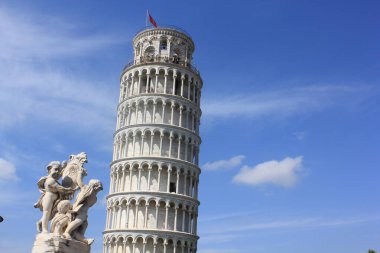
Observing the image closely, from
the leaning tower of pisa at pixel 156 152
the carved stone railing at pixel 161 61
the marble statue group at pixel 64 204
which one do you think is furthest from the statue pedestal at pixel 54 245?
the carved stone railing at pixel 161 61

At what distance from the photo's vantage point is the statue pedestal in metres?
11.7

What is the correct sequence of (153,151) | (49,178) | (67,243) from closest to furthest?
1. (67,243)
2. (49,178)
3. (153,151)

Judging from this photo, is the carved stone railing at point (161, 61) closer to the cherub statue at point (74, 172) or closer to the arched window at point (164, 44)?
the arched window at point (164, 44)

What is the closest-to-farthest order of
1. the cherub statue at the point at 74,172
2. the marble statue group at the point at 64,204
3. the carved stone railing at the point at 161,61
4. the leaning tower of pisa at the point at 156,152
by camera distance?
the marble statue group at the point at 64,204
the cherub statue at the point at 74,172
the leaning tower of pisa at the point at 156,152
the carved stone railing at the point at 161,61

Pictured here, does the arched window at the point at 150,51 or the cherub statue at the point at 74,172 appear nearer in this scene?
the cherub statue at the point at 74,172

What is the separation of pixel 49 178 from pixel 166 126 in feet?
138

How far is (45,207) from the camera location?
1258cm

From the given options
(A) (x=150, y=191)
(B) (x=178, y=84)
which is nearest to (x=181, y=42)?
(B) (x=178, y=84)

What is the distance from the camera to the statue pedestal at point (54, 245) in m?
11.7

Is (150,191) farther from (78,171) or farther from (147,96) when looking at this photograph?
(78,171)

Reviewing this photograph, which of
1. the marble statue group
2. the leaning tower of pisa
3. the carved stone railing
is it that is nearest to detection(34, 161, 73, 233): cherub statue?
the marble statue group

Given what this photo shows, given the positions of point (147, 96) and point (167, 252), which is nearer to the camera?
point (167, 252)

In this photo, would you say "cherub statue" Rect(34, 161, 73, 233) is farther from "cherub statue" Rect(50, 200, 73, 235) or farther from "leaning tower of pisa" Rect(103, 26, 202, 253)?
"leaning tower of pisa" Rect(103, 26, 202, 253)

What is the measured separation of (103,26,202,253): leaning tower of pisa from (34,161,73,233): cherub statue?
127ft
